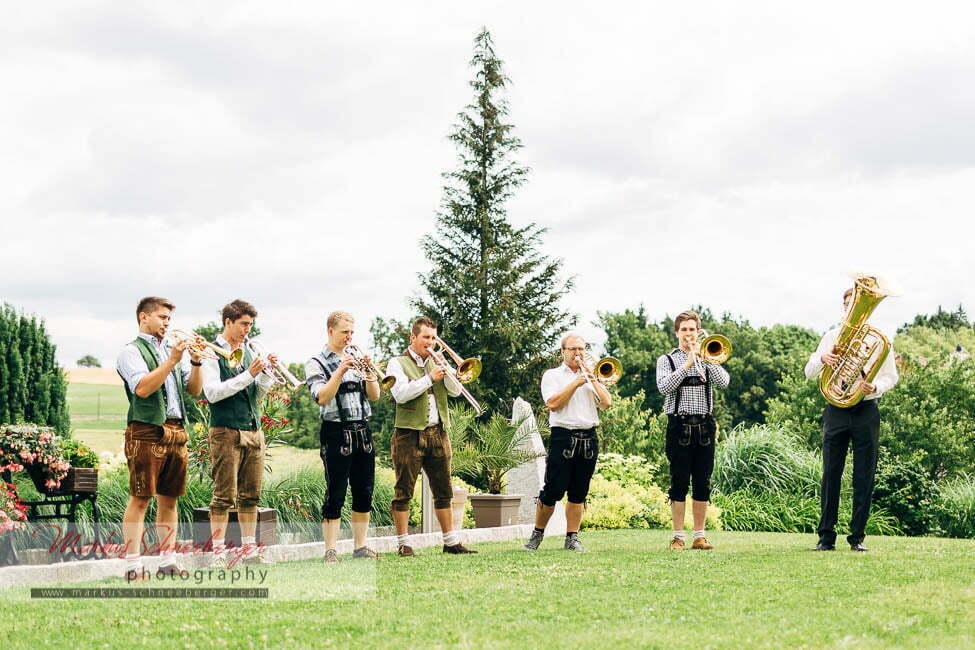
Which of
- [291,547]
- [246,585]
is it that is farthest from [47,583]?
[291,547]

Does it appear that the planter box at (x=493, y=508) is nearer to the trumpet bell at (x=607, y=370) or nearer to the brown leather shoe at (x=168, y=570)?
the trumpet bell at (x=607, y=370)

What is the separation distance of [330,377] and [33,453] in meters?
2.62

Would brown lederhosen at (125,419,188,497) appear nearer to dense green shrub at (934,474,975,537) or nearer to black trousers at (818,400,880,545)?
black trousers at (818,400,880,545)

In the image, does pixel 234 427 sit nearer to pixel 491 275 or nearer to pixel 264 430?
pixel 264 430

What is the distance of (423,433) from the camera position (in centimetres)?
755

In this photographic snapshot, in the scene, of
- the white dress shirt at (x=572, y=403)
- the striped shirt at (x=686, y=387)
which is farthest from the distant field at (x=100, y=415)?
the striped shirt at (x=686, y=387)

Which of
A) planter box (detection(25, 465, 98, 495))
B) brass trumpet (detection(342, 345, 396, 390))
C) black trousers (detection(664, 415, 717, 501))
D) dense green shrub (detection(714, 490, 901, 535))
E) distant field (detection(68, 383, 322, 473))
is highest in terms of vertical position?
brass trumpet (detection(342, 345, 396, 390))

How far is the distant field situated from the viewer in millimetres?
38188

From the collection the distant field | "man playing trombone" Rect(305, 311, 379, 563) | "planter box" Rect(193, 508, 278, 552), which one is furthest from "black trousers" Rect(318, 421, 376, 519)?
the distant field

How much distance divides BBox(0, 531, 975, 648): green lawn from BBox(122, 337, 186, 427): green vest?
116 cm

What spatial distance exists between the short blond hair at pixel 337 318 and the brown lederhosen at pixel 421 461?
0.97 metres

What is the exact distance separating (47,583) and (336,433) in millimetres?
2120

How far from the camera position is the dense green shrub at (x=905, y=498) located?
13664 millimetres

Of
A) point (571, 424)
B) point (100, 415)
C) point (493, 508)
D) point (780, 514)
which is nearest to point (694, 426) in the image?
point (571, 424)
